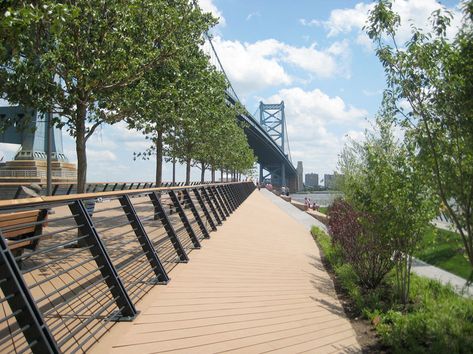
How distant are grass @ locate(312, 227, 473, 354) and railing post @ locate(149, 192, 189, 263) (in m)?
2.87

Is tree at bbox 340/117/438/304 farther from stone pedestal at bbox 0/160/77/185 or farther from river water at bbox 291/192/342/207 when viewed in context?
stone pedestal at bbox 0/160/77/185

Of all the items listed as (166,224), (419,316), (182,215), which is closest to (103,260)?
(166,224)

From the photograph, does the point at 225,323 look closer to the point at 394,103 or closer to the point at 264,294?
the point at 264,294

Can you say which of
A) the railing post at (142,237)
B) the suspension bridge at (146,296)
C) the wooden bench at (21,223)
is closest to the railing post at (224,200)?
the suspension bridge at (146,296)

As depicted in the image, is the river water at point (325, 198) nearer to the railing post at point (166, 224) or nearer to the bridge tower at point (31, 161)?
the railing post at point (166, 224)

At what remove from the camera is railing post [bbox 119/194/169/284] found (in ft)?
20.8

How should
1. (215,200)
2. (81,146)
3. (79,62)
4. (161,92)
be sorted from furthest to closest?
(215,200) < (161,92) < (81,146) < (79,62)

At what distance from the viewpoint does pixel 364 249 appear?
9.37m

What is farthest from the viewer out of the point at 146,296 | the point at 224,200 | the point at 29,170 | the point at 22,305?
the point at 29,170

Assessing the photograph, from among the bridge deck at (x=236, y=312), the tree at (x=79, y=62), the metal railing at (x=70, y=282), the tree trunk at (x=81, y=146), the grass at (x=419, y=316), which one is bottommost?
the grass at (x=419, y=316)

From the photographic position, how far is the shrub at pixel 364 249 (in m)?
8.68

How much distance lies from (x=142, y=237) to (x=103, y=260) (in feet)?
5.29

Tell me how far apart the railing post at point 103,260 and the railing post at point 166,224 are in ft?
9.25

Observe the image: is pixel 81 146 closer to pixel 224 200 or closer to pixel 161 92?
pixel 161 92
